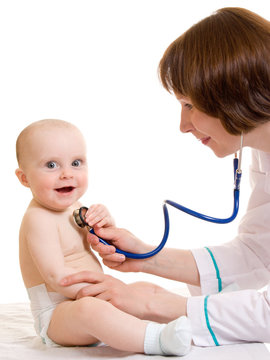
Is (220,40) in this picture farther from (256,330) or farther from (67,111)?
(67,111)

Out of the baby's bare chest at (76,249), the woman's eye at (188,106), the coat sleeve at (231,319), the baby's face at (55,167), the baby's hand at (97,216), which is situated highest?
the woman's eye at (188,106)

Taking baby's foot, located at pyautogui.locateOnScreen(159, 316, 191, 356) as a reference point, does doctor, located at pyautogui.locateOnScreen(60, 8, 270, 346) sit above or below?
above

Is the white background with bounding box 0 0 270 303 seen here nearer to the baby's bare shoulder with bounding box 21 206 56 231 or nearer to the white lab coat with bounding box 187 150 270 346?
the white lab coat with bounding box 187 150 270 346

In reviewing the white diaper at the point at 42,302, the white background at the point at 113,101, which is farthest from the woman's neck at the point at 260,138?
the white background at the point at 113,101

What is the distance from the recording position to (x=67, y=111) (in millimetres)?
3150

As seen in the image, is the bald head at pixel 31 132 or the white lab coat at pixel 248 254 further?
the white lab coat at pixel 248 254

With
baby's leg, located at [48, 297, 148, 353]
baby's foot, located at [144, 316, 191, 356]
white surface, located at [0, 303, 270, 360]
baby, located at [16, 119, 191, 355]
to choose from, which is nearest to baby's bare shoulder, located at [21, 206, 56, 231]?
baby, located at [16, 119, 191, 355]

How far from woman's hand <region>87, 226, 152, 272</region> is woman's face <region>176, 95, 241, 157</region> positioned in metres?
0.40

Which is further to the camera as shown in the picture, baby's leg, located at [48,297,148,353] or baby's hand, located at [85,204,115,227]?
baby's hand, located at [85,204,115,227]

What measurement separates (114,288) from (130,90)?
1.82 m

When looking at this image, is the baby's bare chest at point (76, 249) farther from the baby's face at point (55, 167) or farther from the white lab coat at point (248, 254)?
the white lab coat at point (248, 254)

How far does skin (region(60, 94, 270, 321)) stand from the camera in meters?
1.54

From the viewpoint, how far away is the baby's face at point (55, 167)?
1.63m

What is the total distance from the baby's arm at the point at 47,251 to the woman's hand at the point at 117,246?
117 millimetres
